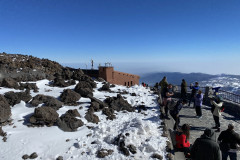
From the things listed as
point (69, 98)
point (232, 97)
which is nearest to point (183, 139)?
point (69, 98)

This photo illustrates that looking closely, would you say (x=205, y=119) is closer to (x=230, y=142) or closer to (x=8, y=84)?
(x=230, y=142)

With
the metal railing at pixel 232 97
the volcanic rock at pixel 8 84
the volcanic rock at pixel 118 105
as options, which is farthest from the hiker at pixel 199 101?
the volcanic rock at pixel 8 84

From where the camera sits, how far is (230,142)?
473 centimetres

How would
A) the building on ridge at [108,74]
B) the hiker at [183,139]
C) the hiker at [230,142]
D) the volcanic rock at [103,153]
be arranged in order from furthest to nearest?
the building on ridge at [108,74], the volcanic rock at [103,153], the hiker at [183,139], the hiker at [230,142]

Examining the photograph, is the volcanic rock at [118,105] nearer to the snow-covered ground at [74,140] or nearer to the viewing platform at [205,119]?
the snow-covered ground at [74,140]

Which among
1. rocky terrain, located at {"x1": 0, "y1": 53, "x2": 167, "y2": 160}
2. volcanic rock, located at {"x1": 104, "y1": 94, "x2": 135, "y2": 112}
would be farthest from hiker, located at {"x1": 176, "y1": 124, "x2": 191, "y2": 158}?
volcanic rock, located at {"x1": 104, "y1": 94, "x2": 135, "y2": 112}

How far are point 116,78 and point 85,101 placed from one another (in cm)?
1026

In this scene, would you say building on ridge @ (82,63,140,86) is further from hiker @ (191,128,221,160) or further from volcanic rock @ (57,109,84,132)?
hiker @ (191,128,221,160)

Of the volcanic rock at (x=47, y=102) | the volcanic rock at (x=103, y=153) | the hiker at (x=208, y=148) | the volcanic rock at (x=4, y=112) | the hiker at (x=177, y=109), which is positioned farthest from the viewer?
the volcanic rock at (x=47, y=102)

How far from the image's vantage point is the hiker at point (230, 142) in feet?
15.3

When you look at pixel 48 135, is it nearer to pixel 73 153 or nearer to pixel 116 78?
pixel 73 153

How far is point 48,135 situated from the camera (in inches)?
264

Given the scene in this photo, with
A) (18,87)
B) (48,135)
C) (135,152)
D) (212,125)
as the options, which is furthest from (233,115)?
(18,87)

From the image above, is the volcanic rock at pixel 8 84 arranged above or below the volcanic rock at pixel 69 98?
above
